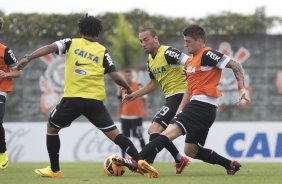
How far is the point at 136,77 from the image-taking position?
93.2ft

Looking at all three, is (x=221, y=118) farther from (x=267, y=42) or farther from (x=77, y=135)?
(x=77, y=135)

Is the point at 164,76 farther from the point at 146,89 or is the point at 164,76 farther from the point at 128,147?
the point at 128,147

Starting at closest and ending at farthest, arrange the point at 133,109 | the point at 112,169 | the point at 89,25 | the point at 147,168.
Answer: the point at 147,168, the point at 89,25, the point at 112,169, the point at 133,109

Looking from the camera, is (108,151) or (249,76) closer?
(108,151)

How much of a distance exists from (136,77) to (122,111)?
9.11m

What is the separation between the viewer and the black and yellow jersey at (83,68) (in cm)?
1000

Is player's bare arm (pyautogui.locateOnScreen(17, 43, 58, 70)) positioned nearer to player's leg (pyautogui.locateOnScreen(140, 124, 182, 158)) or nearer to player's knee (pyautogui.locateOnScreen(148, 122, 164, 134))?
player's leg (pyautogui.locateOnScreen(140, 124, 182, 158))

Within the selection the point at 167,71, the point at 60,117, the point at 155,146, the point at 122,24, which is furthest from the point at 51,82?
the point at 155,146

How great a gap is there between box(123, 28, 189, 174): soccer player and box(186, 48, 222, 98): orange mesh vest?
100 centimetres

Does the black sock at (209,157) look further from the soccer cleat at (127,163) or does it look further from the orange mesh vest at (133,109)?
the orange mesh vest at (133,109)

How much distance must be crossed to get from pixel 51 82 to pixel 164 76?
1702 centimetres

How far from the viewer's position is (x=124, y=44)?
1383 inches

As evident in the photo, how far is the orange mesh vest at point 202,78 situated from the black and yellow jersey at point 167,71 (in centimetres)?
107

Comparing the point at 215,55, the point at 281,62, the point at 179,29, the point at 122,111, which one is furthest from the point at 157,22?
the point at 215,55
